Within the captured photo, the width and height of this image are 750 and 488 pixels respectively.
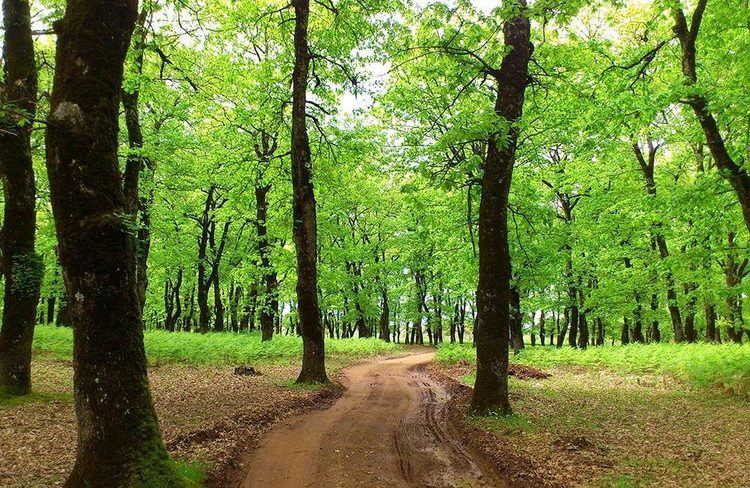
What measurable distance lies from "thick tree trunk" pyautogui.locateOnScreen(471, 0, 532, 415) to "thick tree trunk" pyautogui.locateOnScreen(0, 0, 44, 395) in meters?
10.1

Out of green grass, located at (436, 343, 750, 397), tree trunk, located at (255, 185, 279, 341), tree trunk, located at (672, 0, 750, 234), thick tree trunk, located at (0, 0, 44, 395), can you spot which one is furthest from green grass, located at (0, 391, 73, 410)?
tree trunk, located at (672, 0, 750, 234)

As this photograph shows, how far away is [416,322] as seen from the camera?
4591 centimetres

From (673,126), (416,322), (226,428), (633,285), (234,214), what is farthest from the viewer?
(416,322)

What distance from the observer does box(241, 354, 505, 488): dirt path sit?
6.23 meters

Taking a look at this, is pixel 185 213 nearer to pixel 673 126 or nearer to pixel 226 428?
pixel 226 428

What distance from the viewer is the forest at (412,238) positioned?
4910 millimetres

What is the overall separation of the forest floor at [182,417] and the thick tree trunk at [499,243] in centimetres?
442

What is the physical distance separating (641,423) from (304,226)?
10.2m

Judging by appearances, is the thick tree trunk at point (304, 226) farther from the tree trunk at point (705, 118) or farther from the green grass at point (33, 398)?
the tree trunk at point (705, 118)

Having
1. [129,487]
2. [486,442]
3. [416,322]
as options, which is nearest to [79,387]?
[129,487]

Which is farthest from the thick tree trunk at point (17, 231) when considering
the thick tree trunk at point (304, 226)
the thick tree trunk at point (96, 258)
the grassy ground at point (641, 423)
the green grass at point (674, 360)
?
the green grass at point (674, 360)

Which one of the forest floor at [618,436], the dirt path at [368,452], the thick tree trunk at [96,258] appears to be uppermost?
the thick tree trunk at [96,258]

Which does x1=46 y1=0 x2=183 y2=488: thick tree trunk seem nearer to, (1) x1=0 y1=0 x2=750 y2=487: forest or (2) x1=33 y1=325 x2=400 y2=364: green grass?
(1) x1=0 y1=0 x2=750 y2=487: forest

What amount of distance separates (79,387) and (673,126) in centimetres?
2305
